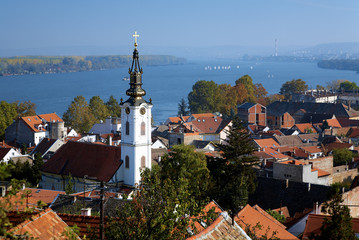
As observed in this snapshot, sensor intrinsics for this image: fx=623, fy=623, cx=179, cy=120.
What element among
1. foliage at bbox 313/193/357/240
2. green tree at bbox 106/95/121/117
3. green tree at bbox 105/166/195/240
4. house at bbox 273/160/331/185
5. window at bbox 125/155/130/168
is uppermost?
green tree at bbox 105/166/195/240

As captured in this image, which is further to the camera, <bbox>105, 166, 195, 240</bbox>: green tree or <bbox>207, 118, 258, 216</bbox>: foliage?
<bbox>207, 118, 258, 216</bbox>: foliage

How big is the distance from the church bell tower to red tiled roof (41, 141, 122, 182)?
0.58 m

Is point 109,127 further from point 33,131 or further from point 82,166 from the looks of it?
point 82,166

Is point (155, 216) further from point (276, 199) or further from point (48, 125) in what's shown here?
point (48, 125)

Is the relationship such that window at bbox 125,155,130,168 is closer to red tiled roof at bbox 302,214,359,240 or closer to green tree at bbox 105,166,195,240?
red tiled roof at bbox 302,214,359,240

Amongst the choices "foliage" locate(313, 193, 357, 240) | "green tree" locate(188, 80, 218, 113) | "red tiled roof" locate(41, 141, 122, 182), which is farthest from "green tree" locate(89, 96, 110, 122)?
"foliage" locate(313, 193, 357, 240)

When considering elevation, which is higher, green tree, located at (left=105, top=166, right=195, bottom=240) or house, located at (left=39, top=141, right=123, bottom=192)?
green tree, located at (left=105, top=166, right=195, bottom=240)

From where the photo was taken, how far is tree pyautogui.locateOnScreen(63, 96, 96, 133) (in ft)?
186

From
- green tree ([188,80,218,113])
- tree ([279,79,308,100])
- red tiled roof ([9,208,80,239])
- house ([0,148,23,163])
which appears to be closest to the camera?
red tiled roof ([9,208,80,239])

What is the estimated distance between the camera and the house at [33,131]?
4497 cm

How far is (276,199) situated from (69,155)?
33.4ft

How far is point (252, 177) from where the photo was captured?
24.9m

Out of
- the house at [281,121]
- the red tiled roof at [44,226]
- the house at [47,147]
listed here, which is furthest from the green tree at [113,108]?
the red tiled roof at [44,226]

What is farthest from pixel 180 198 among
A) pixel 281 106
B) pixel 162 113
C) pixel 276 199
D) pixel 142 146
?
pixel 162 113
